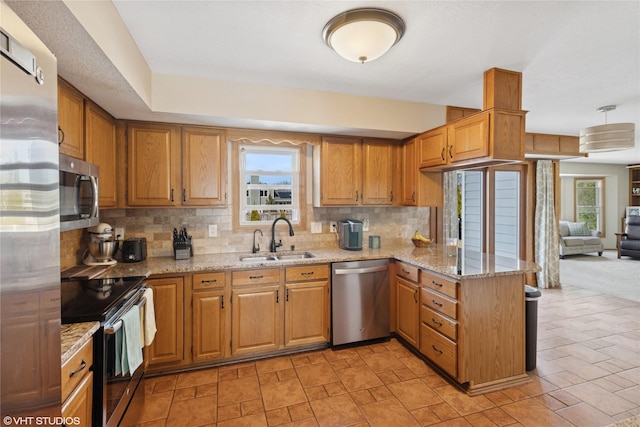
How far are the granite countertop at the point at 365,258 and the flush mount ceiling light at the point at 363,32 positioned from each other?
1708mm

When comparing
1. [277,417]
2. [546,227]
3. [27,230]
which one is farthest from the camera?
[546,227]

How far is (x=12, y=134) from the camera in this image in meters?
0.64

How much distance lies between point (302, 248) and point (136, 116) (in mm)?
2086

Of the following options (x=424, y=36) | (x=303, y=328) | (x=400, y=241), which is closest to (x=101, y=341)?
(x=303, y=328)

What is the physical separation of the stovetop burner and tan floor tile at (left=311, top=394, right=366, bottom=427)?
1483 mm

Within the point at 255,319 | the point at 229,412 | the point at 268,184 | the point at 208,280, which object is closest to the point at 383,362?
the point at 255,319

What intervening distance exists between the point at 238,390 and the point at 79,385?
1.33 meters

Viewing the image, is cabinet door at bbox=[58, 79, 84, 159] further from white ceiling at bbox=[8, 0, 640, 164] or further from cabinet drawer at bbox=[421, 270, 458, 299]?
cabinet drawer at bbox=[421, 270, 458, 299]

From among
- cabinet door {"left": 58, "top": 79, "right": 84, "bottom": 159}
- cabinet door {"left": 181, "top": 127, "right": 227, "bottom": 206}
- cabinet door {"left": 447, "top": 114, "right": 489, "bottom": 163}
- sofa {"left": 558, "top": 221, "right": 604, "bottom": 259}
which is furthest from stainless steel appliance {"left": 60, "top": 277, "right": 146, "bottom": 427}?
sofa {"left": 558, "top": 221, "right": 604, "bottom": 259}

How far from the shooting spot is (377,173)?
363cm

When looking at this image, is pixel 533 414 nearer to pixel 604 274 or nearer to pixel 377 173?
pixel 377 173

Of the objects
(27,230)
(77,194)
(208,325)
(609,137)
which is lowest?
(208,325)

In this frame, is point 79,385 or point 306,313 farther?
point 306,313

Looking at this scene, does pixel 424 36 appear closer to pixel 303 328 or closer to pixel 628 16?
pixel 628 16
